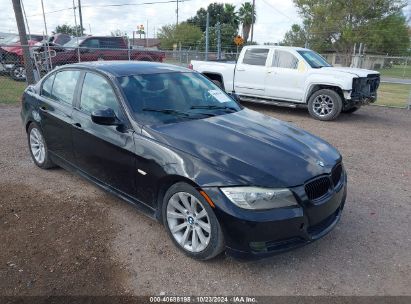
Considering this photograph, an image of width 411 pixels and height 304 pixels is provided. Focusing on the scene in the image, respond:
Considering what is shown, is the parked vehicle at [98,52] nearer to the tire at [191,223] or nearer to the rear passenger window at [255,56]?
the rear passenger window at [255,56]

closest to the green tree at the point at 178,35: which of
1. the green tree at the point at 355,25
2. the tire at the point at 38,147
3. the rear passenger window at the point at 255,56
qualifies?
the green tree at the point at 355,25

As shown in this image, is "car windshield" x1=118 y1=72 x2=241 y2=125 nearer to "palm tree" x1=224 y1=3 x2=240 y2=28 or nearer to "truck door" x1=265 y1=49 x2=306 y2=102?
"truck door" x1=265 y1=49 x2=306 y2=102

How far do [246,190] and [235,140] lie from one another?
71 cm

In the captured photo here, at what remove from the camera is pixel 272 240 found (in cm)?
290

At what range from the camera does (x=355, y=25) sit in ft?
134

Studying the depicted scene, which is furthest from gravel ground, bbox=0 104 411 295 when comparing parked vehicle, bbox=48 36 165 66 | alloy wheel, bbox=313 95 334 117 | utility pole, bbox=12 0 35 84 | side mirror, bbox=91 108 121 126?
parked vehicle, bbox=48 36 165 66

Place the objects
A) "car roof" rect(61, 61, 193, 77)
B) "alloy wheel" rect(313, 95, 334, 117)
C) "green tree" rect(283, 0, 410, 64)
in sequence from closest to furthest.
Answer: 1. "car roof" rect(61, 61, 193, 77)
2. "alloy wheel" rect(313, 95, 334, 117)
3. "green tree" rect(283, 0, 410, 64)

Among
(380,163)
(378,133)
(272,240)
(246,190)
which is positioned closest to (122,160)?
(246,190)

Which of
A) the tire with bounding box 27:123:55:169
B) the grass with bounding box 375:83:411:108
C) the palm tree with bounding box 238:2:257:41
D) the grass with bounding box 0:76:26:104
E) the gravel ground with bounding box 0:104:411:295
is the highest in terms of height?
the palm tree with bounding box 238:2:257:41

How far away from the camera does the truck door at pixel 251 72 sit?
404 inches

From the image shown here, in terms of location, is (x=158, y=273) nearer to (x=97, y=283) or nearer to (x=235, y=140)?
(x=97, y=283)

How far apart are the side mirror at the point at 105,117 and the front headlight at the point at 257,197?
56.2 inches

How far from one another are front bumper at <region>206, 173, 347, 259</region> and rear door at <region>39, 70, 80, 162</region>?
2362 millimetres

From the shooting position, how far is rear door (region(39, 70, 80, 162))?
4441 millimetres
